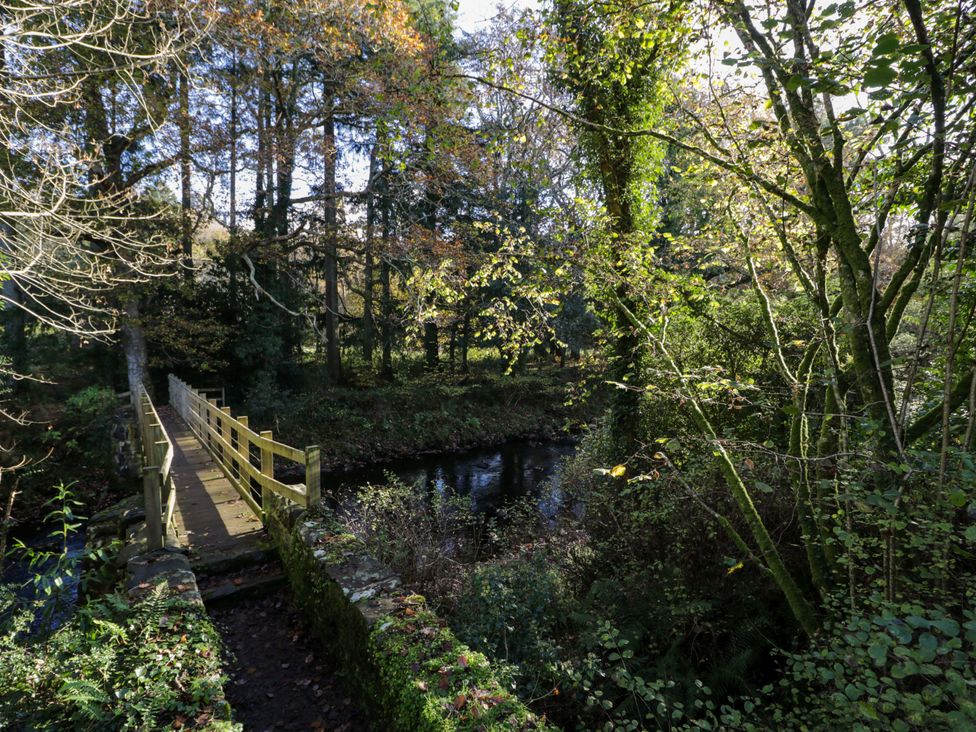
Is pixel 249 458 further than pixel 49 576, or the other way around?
pixel 249 458

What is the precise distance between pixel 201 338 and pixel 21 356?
4556mm

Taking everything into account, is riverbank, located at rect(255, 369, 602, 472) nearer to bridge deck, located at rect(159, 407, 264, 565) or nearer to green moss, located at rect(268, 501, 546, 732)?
bridge deck, located at rect(159, 407, 264, 565)

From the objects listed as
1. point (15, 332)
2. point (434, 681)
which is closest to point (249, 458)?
point (434, 681)

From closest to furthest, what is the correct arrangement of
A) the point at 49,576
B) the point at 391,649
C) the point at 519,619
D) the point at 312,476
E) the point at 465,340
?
the point at 391,649 < the point at 49,576 < the point at 519,619 < the point at 312,476 < the point at 465,340

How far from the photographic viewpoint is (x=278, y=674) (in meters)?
4.12

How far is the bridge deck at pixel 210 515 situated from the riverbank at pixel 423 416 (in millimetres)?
6625

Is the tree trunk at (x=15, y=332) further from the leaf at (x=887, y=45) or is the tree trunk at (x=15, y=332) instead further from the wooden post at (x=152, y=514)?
the leaf at (x=887, y=45)

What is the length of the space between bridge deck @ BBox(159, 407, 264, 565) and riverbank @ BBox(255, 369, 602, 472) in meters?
6.63

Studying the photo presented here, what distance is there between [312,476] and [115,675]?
2376 millimetres

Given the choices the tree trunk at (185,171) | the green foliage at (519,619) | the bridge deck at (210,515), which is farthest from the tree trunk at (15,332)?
the green foliage at (519,619)

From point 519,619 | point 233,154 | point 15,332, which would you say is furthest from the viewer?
point 15,332

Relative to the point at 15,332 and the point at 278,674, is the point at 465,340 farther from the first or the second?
the point at 278,674

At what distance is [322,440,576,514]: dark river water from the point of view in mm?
12891

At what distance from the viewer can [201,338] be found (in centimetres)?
1537
